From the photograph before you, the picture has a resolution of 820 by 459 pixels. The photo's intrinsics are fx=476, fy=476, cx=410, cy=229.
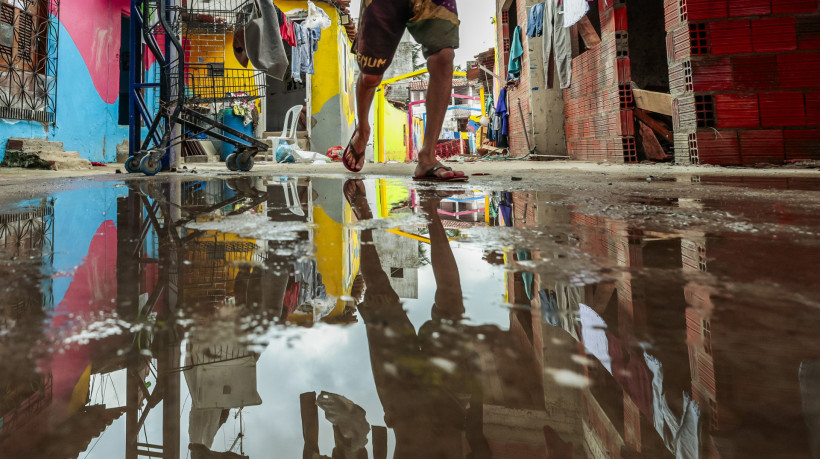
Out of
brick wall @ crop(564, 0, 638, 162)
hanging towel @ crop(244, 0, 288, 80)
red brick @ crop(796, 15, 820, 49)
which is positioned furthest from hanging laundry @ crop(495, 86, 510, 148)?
hanging towel @ crop(244, 0, 288, 80)

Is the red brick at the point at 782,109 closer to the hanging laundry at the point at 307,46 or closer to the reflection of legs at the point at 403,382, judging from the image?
the reflection of legs at the point at 403,382

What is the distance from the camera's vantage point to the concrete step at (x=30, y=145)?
5699 millimetres

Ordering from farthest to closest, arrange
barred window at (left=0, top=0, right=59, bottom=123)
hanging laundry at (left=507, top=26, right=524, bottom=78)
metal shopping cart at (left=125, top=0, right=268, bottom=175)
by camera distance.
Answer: hanging laundry at (left=507, top=26, right=524, bottom=78) < barred window at (left=0, top=0, right=59, bottom=123) < metal shopping cart at (left=125, top=0, right=268, bottom=175)

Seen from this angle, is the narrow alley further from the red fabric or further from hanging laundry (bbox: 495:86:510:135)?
hanging laundry (bbox: 495:86:510:135)

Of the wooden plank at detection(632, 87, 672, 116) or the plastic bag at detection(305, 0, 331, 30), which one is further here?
the plastic bag at detection(305, 0, 331, 30)

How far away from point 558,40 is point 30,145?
686cm

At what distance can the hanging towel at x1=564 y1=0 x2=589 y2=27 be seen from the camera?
5273 millimetres

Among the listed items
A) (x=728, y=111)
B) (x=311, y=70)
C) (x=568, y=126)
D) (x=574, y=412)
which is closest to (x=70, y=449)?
(x=574, y=412)

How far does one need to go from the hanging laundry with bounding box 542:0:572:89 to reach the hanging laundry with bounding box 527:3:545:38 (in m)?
0.22

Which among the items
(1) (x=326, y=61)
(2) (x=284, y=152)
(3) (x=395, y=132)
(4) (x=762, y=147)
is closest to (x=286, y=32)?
(2) (x=284, y=152)

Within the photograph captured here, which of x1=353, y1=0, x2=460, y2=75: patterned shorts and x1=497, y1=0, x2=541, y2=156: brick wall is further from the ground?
x1=497, y1=0, x2=541, y2=156: brick wall

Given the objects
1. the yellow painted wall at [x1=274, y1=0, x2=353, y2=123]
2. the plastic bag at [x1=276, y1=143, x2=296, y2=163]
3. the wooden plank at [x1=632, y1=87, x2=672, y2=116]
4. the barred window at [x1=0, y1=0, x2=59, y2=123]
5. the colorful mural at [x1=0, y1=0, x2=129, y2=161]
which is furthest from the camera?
the yellow painted wall at [x1=274, y1=0, x2=353, y2=123]

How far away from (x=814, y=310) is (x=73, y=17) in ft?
29.6

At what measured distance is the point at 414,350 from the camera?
0.39m
